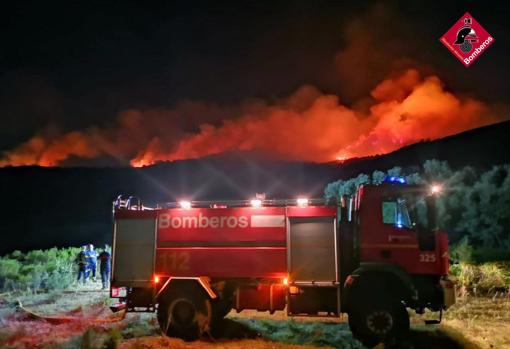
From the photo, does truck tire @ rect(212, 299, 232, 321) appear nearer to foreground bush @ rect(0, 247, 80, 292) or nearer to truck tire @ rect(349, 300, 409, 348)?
truck tire @ rect(349, 300, 409, 348)

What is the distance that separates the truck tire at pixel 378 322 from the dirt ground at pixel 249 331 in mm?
256

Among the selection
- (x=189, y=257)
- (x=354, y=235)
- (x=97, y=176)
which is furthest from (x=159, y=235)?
(x=97, y=176)

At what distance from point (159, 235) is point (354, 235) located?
4.13 metres

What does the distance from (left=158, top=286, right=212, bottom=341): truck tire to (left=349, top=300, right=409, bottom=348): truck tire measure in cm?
297

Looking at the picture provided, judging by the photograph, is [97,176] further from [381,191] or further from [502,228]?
[381,191]

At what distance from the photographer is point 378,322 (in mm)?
8461

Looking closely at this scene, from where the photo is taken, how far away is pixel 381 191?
895 centimetres

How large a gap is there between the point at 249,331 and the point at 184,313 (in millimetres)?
1493

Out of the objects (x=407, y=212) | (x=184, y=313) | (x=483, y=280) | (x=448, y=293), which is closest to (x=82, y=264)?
(x=184, y=313)

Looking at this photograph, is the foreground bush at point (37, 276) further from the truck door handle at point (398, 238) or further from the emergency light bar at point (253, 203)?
the truck door handle at point (398, 238)

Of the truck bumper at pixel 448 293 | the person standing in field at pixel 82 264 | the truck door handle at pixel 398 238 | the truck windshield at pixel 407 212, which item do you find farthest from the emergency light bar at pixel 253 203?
the person standing in field at pixel 82 264

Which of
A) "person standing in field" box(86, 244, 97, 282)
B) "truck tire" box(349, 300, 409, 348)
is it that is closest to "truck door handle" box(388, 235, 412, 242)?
"truck tire" box(349, 300, 409, 348)

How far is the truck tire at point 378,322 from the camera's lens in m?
8.37

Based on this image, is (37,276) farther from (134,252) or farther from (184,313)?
(184,313)
